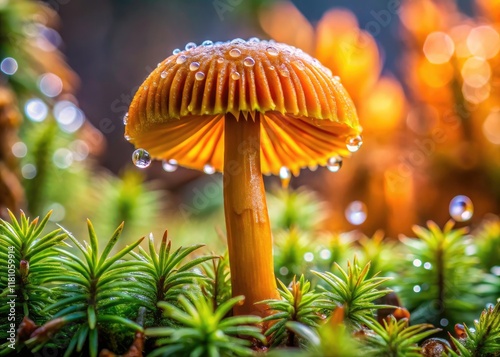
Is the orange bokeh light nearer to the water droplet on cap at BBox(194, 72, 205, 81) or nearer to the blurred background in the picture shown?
the blurred background

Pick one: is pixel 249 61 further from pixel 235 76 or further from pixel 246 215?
pixel 246 215

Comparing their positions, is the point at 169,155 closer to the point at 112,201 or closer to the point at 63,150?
the point at 112,201

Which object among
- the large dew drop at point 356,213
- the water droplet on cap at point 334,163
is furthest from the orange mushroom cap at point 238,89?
the large dew drop at point 356,213

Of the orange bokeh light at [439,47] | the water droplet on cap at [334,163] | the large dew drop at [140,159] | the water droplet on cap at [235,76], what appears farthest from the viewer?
the orange bokeh light at [439,47]

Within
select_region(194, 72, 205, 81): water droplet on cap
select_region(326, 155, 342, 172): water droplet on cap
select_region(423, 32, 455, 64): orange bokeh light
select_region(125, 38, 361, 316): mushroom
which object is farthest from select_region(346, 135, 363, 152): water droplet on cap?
select_region(423, 32, 455, 64): orange bokeh light

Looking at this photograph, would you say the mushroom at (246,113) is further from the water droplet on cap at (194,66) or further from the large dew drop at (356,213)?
the large dew drop at (356,213)

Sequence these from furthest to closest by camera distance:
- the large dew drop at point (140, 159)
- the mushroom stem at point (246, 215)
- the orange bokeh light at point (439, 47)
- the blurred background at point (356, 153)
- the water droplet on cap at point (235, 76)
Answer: the orange bokeh light at point (439, 47)
the blurred background at point (356, 153)
the large dew drop at point (140, 159)
the mushroom stem at point (246, 215)
the water droplet on cap at point (235, 76)

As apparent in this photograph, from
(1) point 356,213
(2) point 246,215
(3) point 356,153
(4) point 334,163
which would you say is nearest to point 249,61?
(2) point 246,215

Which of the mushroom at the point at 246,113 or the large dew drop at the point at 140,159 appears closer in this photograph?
the mushroom at the point at 246,113
